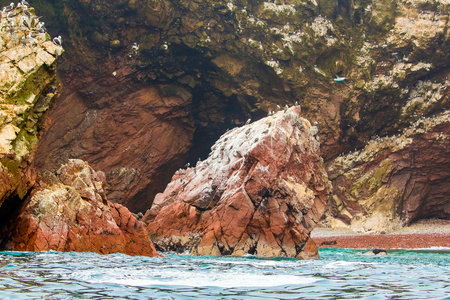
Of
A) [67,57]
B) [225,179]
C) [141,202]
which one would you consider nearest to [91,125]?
[67,57]

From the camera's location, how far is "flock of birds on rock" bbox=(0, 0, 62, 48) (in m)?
20.6

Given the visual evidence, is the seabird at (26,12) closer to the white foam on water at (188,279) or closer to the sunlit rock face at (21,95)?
the sunlit rock face at (21,95)

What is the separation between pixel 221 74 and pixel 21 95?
106 ft

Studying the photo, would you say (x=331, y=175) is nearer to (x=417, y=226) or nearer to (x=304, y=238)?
(x=417, y=226)

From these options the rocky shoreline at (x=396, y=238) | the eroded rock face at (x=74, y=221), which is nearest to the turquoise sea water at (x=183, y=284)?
the eroded rock face at (x=74, y=221)

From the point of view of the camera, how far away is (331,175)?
55.2 metres

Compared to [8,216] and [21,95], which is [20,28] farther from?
[8,216]

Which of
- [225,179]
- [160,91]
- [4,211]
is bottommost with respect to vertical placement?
[4,211]

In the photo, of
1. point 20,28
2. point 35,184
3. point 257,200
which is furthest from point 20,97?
point 257,200

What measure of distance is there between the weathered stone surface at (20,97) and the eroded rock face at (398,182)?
40.4m

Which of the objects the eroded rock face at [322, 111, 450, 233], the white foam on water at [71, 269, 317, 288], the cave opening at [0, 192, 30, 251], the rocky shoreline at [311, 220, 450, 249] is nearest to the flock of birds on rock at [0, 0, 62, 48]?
the cave opening at [0, 192, 30, 251]

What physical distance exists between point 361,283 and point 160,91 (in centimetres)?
4222

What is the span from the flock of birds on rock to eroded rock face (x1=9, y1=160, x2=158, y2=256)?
6896mm

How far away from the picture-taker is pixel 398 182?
50.9 m
